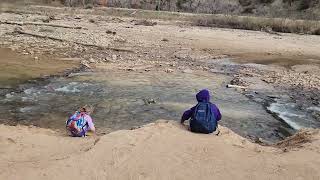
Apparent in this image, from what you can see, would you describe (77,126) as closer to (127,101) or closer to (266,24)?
(127,101)

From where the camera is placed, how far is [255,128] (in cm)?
1134

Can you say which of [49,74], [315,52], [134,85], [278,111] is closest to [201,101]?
[278,111]

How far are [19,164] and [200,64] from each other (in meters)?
12.1

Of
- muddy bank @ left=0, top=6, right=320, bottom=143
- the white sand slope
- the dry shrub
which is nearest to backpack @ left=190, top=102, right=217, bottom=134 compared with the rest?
the white sand slope

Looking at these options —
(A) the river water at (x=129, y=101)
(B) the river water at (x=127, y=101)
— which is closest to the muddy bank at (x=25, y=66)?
(B) the river water at (x=127, y=101)

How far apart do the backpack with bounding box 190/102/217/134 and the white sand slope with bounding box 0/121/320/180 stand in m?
0.18

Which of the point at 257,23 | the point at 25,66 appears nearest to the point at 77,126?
the point at 25,66

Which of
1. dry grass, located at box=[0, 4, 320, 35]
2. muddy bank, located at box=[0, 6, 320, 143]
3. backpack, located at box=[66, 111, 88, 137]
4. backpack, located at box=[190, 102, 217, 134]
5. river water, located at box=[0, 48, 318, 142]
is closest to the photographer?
backpack, located at box=[190, 102, 217, 134]

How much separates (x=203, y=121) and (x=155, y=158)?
146cm

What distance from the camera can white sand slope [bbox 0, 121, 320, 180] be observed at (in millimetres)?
6707

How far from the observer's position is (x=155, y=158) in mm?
7145

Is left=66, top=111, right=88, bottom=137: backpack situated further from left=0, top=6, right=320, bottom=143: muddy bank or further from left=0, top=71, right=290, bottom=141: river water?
left=0, top=6, right=320, bottom=143: muddy bank

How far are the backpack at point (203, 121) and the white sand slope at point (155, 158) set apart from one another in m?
0.18

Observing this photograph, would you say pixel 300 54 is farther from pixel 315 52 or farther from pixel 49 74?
pixel 49 74
